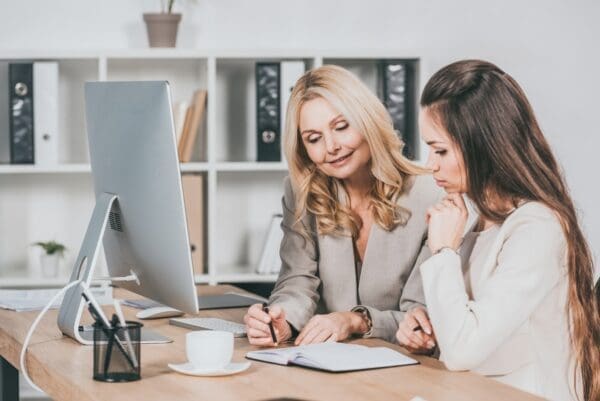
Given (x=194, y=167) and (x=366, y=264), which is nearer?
(x=366, y=264)

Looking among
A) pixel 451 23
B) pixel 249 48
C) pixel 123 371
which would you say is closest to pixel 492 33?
pixel 451 23

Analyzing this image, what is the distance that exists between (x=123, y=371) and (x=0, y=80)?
251cm

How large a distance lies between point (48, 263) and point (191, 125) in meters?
0.76

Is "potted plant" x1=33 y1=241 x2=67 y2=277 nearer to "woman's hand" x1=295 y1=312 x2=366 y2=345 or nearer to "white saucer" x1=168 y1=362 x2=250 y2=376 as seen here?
"woman's hand" x1=295 y1=312 x2=366 y2=345

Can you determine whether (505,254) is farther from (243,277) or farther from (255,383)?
(243,277)

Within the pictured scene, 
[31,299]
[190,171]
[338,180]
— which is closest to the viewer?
[338,180]

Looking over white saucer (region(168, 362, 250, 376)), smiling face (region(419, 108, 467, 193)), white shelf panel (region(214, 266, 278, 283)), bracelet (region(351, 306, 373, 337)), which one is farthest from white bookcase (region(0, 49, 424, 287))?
white saucer (region(168, 362, 250, 376))

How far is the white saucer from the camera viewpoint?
1.61 meters

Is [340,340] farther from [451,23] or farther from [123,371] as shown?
[451,23]

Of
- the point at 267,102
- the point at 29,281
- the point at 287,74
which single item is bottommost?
the point at 29,281

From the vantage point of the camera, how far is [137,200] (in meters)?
1.85

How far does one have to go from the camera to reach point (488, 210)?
1.89 metres

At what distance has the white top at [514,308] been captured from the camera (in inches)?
66.2

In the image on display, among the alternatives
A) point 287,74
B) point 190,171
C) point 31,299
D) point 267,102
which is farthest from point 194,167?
point 31,299
